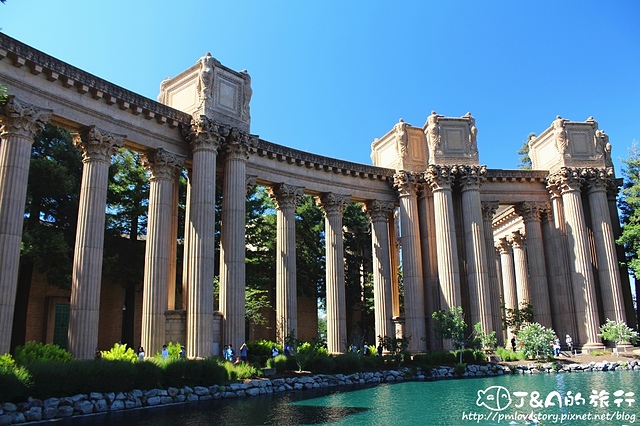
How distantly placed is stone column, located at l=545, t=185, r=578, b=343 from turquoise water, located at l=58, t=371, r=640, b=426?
52.2 ft

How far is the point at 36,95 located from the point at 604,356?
3573 centimetres

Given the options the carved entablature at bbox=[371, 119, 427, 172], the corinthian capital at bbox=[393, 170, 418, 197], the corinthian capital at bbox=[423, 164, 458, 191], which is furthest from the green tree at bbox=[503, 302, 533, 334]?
the carved entablature at bbox=[371, 119, 427, 172]

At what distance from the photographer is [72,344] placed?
23.0 m

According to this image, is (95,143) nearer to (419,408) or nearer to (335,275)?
(335,275)

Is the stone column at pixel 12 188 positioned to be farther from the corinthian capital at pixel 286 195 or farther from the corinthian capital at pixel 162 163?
the corinthian capital at pixel 286 195

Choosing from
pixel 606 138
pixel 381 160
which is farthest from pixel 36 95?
pixel 606 138

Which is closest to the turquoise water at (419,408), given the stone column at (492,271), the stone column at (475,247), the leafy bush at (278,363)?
the leafy bush at (278,363)

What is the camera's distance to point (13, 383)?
1532 cm

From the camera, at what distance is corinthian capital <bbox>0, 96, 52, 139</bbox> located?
22.6m

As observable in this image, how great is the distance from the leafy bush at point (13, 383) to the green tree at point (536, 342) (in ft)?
93.3

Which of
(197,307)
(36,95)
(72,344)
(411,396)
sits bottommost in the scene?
(411,396)

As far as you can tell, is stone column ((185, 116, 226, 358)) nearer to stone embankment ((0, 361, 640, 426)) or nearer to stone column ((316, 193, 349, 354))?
stone embankment ((0, 361, 640, 426))

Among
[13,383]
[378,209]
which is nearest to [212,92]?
[378,209]

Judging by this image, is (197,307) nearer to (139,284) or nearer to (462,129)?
(139,284)
